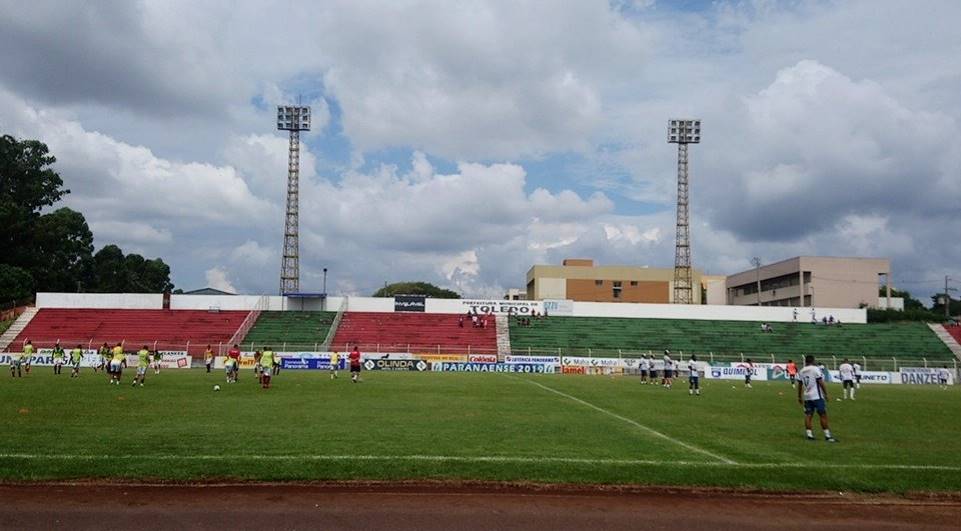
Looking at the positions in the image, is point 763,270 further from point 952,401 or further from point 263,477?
point 263,477

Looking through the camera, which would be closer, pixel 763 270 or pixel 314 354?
pixel 314 354

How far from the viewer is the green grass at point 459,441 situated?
10859 millimetres

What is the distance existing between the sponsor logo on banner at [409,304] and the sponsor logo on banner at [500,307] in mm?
3998

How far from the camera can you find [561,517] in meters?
8.84

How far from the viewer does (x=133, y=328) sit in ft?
209

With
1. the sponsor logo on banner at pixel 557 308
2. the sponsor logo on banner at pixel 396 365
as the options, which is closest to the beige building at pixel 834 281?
the sponsor logo on banner at pixel 557 308

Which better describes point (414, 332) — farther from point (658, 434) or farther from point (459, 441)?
point (459, 441)

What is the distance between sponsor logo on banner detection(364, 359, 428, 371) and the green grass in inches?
1105

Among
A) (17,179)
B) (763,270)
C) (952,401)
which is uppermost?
(17,179)

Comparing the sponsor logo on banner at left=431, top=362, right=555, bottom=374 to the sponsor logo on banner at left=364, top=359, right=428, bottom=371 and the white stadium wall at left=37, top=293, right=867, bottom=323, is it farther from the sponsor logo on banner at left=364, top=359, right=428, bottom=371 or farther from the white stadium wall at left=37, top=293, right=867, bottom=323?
the white stadium wall at left=37, top=293, right=867, bottom=323

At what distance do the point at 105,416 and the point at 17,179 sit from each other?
78137 mm

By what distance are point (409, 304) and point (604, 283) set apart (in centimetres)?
4295

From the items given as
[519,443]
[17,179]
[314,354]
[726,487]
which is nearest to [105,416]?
[519,443]

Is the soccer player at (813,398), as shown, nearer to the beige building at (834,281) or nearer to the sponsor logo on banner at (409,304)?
the sponsor logo on banner at (409,304)
